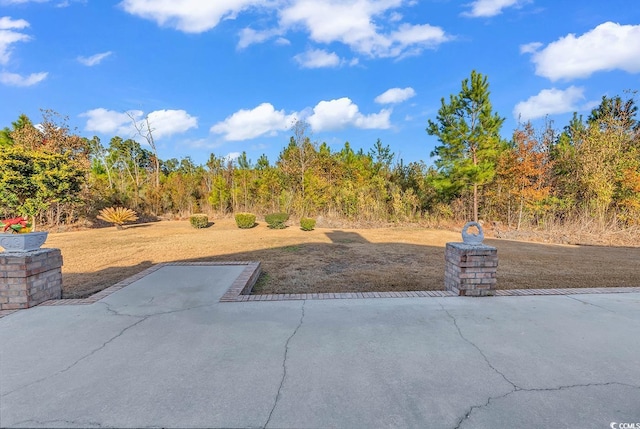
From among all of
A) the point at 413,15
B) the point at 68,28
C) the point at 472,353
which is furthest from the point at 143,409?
the point at 413,15

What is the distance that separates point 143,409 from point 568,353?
258 cm

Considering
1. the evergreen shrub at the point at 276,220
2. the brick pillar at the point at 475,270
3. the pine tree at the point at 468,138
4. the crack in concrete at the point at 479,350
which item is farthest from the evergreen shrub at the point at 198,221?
the crack in concrete at the point at 479,350

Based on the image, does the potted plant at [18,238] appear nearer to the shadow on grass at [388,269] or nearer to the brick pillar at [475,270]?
the shadow on grass at [388,269]

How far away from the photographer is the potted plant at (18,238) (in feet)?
8.72

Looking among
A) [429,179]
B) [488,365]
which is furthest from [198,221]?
[488,365]

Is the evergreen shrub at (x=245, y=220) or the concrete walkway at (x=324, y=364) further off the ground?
the evergreen shrub at (x=245, y=220)

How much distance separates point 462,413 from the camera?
4.56 ft

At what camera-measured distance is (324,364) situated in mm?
1811

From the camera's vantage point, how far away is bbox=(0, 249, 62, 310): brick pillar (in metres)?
2.63

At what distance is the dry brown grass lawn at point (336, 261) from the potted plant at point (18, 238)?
1.09 meters

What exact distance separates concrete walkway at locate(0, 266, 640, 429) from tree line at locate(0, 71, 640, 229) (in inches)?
375

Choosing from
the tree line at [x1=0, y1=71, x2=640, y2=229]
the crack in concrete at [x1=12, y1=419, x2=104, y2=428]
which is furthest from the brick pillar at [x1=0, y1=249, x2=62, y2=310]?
the tree line at [x1=0, y1=71, x2=640, y2=229]

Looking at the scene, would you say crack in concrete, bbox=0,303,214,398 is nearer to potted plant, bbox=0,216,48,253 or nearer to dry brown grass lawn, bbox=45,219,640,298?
potted plant, bbox=0,216,48,253

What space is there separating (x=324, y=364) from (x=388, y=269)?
3.50 meters
